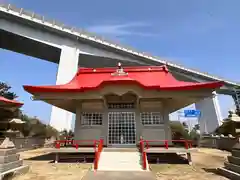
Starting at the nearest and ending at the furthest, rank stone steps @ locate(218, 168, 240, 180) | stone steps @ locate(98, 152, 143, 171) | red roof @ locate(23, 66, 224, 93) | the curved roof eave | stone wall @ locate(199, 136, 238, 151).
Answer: stone steps @ locate(218, 168, 240, 180) < stone steps @ locate(98, 152, 143, 171) < red roof @ locate(23, 66, 224, 93) < stone wall @ locate(199, 136, 238, 151) < the curved roof eave

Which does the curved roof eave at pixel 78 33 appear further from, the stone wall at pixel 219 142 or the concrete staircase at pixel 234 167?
the concrete staircase at pixel 234 167

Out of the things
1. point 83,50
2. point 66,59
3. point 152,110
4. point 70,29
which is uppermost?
point 70,29

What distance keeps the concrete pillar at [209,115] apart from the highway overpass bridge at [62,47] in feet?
0.93

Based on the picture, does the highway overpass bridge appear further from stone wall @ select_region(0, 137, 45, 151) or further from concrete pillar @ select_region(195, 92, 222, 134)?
stone wall @ select_region(0, 137, 45, 151)

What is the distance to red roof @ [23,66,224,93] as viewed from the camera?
13281mm

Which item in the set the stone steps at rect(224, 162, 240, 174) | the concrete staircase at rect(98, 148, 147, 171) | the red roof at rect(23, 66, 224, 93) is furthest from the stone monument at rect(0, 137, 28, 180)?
the stone steps at rect(224, 162, 240, 174)

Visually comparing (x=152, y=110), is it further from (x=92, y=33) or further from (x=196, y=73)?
(x=196, y=73)

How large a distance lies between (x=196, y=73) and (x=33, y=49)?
39516 mm

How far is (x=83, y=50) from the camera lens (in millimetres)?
39750

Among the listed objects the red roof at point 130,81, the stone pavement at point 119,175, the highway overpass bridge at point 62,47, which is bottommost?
the stone pavement at point 119,175

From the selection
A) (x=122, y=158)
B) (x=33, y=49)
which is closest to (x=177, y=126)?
(x=122, y=158)

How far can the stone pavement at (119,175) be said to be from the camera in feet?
26.0

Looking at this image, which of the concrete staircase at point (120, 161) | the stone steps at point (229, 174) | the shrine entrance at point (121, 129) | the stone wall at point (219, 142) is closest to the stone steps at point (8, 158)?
the concrete staircase at point (120, 161)

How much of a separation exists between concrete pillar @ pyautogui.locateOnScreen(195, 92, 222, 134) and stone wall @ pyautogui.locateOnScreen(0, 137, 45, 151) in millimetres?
39453
